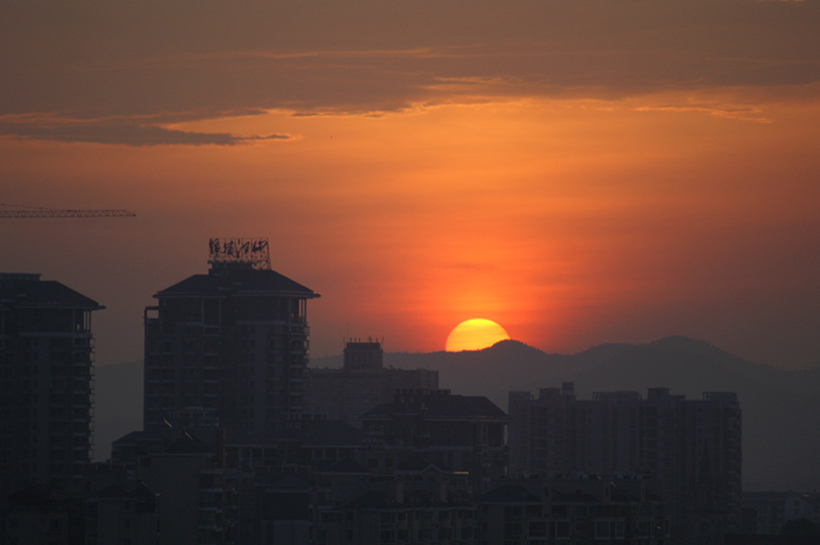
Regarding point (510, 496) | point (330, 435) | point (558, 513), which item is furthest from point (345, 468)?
point (330, 435)

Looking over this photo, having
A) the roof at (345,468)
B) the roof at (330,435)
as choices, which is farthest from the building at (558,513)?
the roof at (330,435)

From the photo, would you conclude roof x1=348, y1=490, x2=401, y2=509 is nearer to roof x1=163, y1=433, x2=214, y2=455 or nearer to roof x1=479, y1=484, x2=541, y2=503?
roof x1=479, y1=484, x2=541, y2=503

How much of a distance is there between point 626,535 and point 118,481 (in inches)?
2187

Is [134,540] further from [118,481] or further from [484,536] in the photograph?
[484,536]

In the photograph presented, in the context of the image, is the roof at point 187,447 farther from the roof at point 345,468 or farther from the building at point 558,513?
the building at point 558,513

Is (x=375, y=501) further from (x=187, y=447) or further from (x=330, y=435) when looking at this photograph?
(x=330, y=435)

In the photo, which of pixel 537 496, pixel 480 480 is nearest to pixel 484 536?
pixel 537 496

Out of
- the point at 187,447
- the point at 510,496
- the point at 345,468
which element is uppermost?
the point at 187,447

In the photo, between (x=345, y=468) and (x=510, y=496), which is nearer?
(x=510, y=496)

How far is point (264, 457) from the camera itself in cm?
19175

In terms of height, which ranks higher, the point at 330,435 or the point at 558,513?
the point at 330,435

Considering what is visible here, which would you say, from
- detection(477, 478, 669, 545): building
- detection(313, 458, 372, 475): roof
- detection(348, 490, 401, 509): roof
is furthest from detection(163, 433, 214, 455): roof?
detection(477, 478, 669, 545): building

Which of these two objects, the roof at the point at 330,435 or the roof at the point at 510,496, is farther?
the roof at the point at 330,435

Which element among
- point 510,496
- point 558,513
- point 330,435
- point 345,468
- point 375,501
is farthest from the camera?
point 330,435
